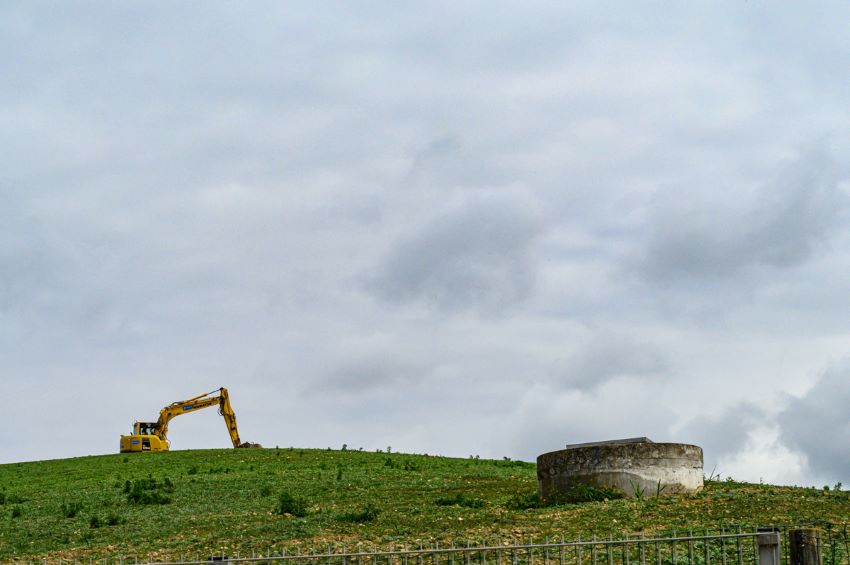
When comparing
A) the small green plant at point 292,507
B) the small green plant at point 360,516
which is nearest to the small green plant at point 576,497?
the small green plant at point 360,516

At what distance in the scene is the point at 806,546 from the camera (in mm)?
13617

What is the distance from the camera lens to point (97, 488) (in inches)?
1500

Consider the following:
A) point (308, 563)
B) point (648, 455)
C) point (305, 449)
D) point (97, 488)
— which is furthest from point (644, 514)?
point (305, 449)

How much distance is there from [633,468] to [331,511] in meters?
7.53

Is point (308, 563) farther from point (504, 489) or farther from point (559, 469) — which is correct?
point (504, 489)

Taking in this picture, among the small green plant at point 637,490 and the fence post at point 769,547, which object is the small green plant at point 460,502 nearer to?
the small green plant at point 637,490

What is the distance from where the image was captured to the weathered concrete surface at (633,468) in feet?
84.7

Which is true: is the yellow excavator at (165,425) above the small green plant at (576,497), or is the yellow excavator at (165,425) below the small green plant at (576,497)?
above

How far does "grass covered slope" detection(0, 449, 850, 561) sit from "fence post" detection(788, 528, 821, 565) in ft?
10.1

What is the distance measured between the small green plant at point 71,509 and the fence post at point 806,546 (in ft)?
71.0

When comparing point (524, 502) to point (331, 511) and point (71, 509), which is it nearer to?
point (331, 511)

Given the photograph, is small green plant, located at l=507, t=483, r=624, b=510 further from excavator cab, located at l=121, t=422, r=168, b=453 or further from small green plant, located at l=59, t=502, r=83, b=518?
excavator cab, located at l=121, t=422, r=168, b=453

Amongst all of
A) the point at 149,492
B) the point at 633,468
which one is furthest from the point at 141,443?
the point at 633,468

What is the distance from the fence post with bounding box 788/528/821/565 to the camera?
A: 13539 millimetres
